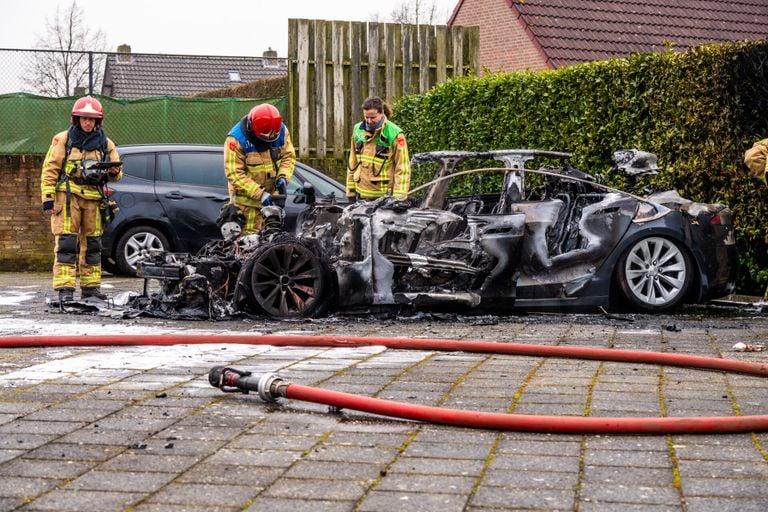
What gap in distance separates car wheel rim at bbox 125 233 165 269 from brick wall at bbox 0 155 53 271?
333cm

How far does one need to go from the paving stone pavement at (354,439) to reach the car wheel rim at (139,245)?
25.3 ft

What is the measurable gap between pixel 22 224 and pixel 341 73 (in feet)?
19.0

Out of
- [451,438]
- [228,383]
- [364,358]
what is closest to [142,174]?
[364,358]

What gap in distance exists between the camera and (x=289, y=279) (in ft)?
32.0

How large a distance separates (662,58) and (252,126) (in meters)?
4.39

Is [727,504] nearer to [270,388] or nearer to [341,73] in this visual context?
[270,388]

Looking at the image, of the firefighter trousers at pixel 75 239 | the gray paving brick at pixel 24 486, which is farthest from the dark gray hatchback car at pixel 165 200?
the gray paving brick at pixel 24 486

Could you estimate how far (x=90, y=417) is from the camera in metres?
5.38

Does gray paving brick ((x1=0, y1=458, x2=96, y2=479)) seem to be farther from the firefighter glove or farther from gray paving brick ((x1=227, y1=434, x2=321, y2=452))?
the firefighter glove

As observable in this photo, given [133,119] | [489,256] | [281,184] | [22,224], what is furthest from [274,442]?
[133,119]

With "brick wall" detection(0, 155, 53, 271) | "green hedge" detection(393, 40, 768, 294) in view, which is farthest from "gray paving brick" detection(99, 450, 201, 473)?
"brick wall" detection(0, 155, 53, 271)

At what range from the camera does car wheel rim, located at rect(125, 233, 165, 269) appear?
50.5 feet

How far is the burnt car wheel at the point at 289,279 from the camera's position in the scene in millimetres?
9711

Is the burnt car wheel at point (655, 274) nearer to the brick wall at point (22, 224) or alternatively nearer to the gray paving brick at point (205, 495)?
the gray paving brick at point (205, 495)
